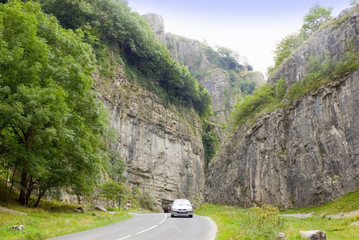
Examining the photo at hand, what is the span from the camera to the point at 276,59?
142ft

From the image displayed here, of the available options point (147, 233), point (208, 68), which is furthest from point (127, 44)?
point (208, 68)

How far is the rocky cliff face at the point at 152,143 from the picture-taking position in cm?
4012

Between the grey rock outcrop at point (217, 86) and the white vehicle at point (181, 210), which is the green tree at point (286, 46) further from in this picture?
the grey rock outcrop at point (217, 86)

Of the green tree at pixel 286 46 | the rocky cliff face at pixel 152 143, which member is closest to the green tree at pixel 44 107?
the rocky cliff face at pixel 152 143

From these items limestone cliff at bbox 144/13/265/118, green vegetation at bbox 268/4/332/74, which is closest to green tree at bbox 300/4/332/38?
green vegetation at bbox 268/4/332/74

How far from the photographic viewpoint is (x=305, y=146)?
24.2 metres

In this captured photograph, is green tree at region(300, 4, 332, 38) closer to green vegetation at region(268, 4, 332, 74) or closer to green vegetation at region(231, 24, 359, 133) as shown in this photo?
green vegetation at region(268, 4, 332, 74)

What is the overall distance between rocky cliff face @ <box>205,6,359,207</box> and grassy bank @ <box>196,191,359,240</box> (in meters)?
1.49

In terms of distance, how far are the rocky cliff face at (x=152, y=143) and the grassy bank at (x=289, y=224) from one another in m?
24.2

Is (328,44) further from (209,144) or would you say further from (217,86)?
(217,86)

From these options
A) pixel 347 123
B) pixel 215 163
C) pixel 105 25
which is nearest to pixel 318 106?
pixel 347 123

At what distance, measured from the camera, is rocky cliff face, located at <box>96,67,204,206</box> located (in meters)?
40.1

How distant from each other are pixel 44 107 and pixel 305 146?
20789 mm

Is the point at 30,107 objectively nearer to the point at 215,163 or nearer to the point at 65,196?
the point at 65,196
